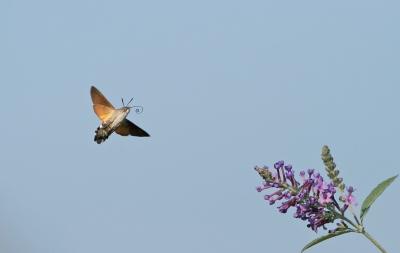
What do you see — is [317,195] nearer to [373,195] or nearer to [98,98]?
[373,195]

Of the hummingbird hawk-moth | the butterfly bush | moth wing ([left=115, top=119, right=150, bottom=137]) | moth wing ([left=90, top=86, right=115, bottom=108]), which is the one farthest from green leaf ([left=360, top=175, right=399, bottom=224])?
moth wing ([left=90, top=86, right=115, bottom=108])

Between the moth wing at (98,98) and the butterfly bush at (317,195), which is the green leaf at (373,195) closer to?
the butterfly bush at (317,195)

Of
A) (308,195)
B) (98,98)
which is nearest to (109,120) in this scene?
(98,98)

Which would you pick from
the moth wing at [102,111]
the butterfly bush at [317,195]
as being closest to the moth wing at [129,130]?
the moth wing at [102,111]

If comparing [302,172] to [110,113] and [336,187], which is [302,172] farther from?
[110,113]

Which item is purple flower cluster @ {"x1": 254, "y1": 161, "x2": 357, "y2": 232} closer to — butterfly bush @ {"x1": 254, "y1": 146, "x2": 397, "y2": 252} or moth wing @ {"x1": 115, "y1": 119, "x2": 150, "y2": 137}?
butterfly bush @ {"x1": 254, "y1": 146, "x2": 397, "y2": 252}

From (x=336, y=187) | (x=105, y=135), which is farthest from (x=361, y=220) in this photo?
(x=105, y=135)
